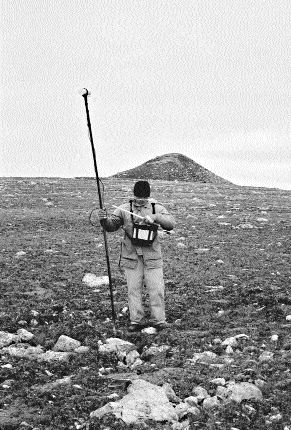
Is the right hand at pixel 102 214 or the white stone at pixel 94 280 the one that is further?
the white stone at pixel 94 280

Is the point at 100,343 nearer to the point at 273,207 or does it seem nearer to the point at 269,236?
the point at 269,236

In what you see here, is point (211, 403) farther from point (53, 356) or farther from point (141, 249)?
point (141, 249)

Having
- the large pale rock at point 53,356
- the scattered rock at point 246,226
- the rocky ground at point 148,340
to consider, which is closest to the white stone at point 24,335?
the rocky ground at point 148,340

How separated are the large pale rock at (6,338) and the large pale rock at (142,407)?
2380mm

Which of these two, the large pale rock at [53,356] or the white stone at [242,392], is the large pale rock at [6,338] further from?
the white stone at [242,392]

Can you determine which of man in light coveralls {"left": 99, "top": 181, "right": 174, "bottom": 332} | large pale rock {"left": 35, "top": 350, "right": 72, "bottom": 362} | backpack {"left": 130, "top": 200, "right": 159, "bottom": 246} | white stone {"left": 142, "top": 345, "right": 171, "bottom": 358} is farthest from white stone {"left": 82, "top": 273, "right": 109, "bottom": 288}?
large pale rock {"left": 35, "top": 350, "right": 72, "bottom": 362}

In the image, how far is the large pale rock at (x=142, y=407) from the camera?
5.40 m

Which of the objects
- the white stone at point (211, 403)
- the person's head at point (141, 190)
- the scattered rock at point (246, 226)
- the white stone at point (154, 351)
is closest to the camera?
the white stone at point (211, 403)

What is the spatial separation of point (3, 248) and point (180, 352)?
336 inches

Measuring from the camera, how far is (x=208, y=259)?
547 inches

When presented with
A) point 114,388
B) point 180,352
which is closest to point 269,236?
point 180,352

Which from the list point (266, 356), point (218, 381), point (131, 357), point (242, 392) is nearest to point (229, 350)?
point (266, 356)

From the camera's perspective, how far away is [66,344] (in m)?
7.52

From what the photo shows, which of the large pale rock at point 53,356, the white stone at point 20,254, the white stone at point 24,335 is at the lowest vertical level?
the large pale rock at point 53,356
